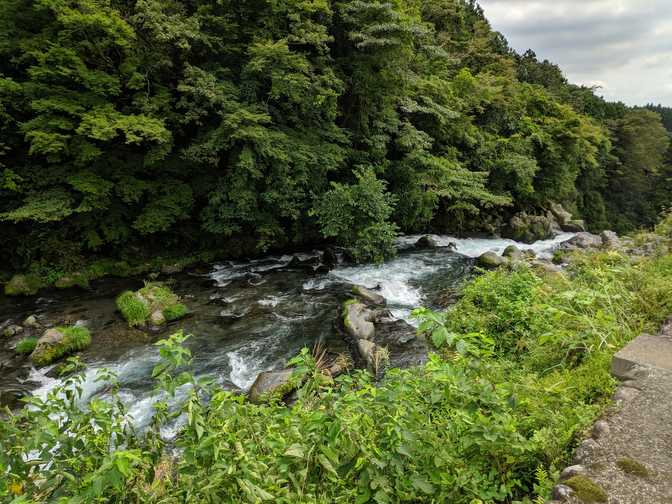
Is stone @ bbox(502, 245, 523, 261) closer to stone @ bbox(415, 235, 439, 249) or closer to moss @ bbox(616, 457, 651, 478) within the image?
stone @ bbox(415, 235, 439, 249)

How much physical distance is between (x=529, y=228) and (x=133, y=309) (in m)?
19.5

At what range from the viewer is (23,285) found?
10.3 meters

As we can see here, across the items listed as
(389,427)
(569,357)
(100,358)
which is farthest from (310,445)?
(100,358)

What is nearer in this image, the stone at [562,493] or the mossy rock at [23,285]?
the stone at [562,493]

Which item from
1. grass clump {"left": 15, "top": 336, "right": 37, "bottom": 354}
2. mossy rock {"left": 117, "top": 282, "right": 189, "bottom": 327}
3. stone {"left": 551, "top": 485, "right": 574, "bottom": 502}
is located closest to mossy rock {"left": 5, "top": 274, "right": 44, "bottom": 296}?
mossy rock {"left": 117, "top": 282, "right": 189, "bottom": 327}

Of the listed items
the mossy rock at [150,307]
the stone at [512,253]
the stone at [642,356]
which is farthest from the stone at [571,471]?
the stone at [512,253]

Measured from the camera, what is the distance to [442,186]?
50.2 ft

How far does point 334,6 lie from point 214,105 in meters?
6.06

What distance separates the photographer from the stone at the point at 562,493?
2.05m

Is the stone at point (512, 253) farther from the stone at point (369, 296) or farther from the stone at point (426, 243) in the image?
the stone at point (369, 296)

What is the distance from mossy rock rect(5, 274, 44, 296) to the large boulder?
807 inches

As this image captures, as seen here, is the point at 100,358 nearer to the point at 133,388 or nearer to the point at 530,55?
the point at 133,388

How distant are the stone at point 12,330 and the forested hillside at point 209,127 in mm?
3141

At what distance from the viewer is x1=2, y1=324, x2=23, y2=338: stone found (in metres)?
8.20
